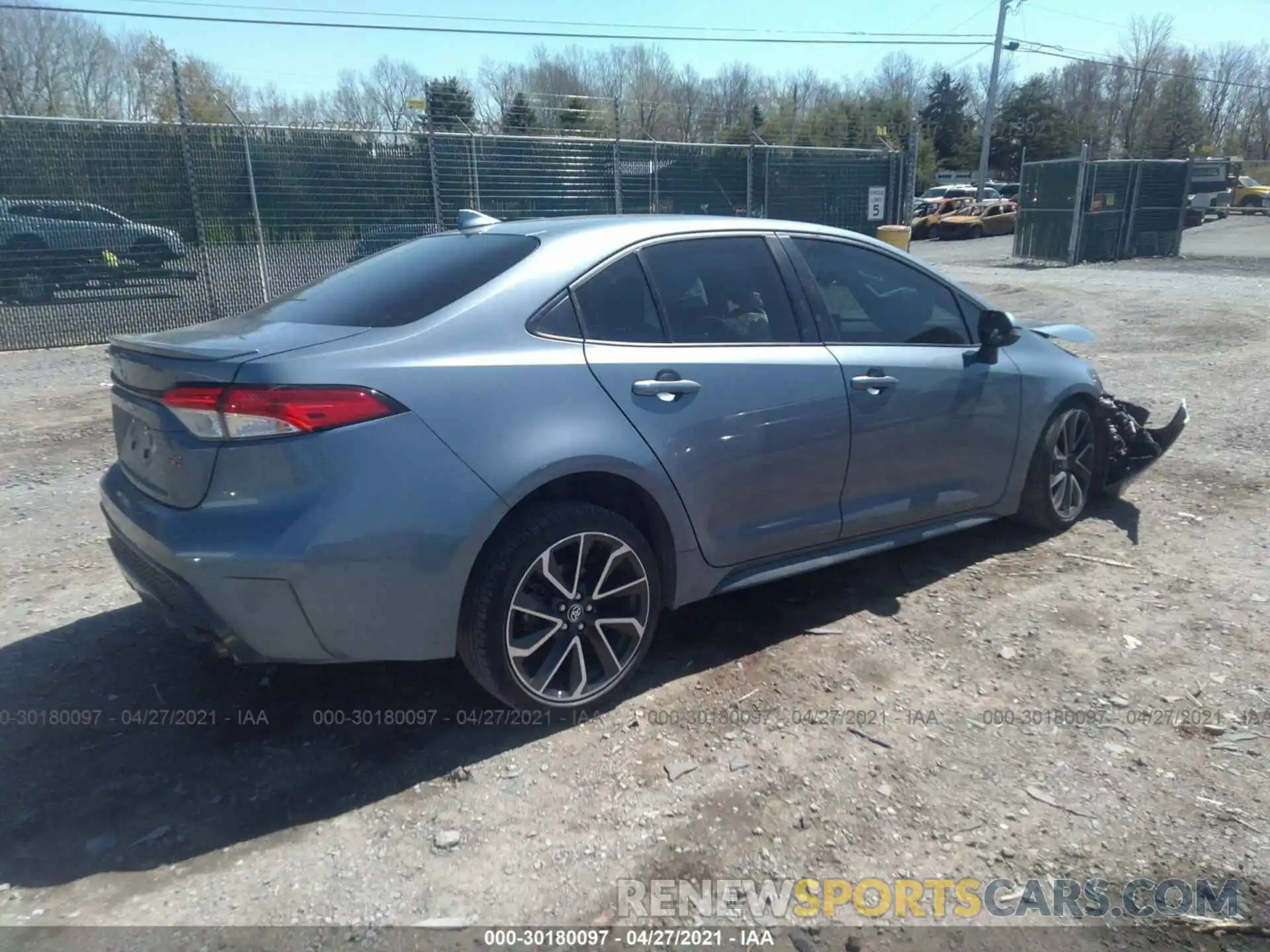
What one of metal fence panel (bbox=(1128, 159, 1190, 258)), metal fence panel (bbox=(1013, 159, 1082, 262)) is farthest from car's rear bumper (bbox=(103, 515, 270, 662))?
metal fence panel (bbox=(1128, 159, 1190, 258))

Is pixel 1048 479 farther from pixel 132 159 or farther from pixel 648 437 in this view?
pixel 132 159

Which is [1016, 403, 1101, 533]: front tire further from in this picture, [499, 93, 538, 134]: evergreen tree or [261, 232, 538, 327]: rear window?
[499, 93, 538, 134]: evergreen tree

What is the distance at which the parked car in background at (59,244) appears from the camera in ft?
36.1

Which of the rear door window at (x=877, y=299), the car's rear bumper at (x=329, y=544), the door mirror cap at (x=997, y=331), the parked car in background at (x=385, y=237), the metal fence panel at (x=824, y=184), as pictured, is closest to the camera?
the car's rear bumper at (x=329, y=544)

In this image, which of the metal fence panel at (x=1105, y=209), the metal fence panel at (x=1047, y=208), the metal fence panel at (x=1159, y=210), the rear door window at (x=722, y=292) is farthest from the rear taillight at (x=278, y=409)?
the metal fence panel at (x=1159, y=210)

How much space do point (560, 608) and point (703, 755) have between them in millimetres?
681

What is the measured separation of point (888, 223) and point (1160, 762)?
56.2 ft

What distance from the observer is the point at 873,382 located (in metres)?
3.98

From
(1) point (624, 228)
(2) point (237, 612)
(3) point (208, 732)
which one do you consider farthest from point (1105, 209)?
(2) point (237, 612)

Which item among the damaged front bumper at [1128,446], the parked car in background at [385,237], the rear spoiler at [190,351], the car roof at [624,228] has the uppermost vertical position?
the car roof at [624,228]

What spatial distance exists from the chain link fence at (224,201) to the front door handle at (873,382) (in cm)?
831

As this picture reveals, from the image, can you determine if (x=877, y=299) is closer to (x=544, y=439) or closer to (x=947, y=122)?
Result: (x=544, y=439)

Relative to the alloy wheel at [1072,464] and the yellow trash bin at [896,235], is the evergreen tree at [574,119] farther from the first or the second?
the alloy wheel at [1072,464]

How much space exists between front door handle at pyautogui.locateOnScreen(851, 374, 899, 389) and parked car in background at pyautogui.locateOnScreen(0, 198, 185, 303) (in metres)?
10.6
